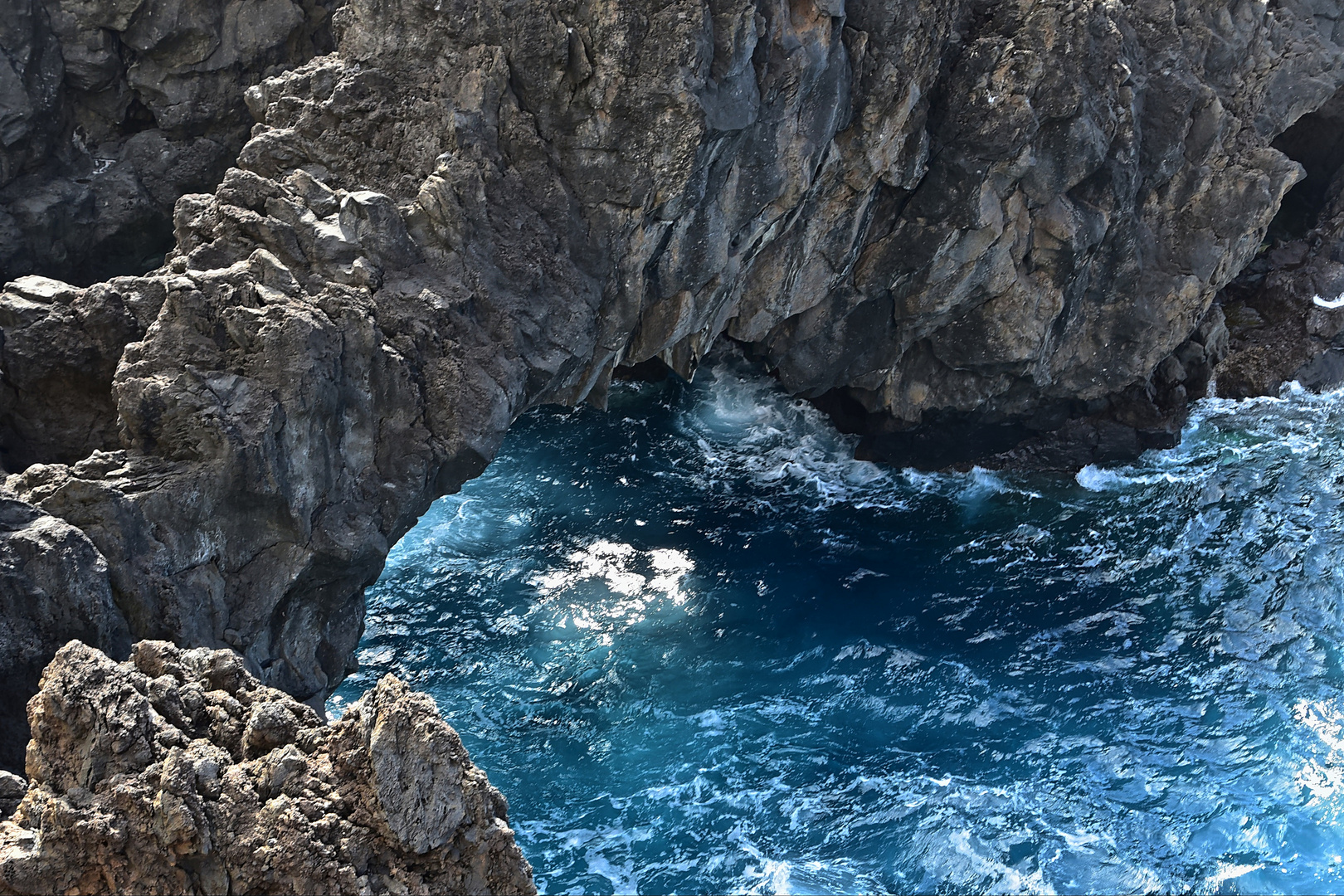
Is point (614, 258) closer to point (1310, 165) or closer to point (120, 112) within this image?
point (120, 112)

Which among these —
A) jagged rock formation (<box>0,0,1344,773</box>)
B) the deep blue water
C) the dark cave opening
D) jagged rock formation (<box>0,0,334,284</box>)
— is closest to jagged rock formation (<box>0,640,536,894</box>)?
jagged rock formation (<box>0,0,1344,773</box>)

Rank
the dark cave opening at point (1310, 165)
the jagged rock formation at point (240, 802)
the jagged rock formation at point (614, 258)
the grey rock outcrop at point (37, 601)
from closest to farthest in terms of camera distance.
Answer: the jagged rock formation at point (240, 802) < the grey rock outcrop at point (37, 601) < the jagged rock formation at point (614, 258) < the dark cave opening at point (1310, 165)

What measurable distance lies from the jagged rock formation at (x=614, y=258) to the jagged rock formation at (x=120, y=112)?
28.6 ft

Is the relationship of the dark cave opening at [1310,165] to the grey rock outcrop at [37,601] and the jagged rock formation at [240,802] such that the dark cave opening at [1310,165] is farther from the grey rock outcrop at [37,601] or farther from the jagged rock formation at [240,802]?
the grey rock outcrop at [37,601]

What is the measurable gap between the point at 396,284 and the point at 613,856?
42.9 ft

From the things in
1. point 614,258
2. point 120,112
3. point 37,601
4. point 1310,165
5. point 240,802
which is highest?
point 1310,165

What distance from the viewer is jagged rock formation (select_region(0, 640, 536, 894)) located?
11.9 meters

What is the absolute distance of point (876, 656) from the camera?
28.2 m

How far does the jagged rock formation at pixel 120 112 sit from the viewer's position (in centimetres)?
3055

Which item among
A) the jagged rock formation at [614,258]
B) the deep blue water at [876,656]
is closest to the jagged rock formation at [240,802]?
the jagged rock formation at [614,258]

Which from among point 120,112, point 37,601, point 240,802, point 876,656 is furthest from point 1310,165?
point 37,601

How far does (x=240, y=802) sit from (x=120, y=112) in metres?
28.0

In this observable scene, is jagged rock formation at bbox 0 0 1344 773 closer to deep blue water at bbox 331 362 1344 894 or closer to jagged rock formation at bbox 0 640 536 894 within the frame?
jagged rock formation at bbox 0 640 536 894

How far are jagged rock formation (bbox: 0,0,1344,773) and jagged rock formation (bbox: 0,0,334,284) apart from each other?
8719mm
